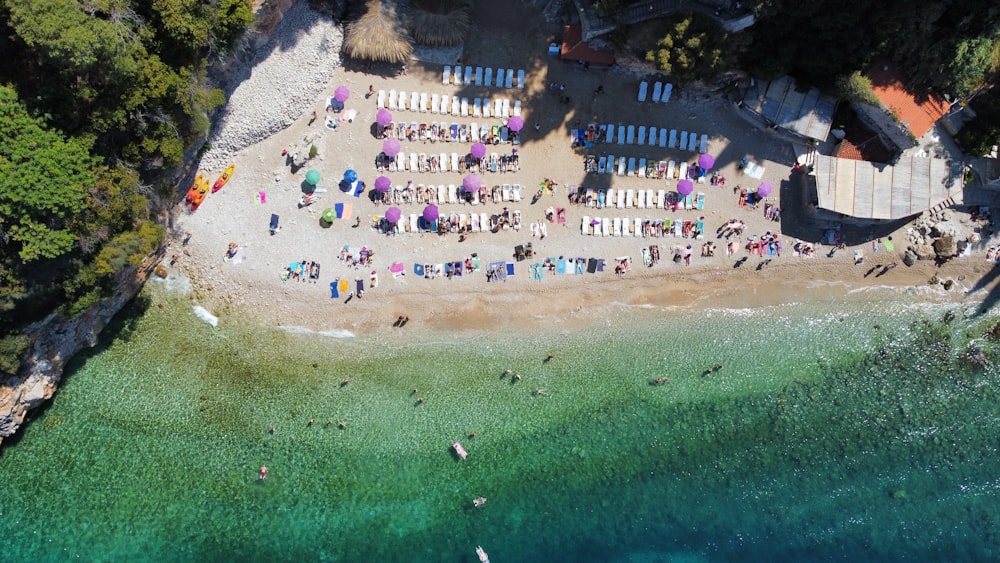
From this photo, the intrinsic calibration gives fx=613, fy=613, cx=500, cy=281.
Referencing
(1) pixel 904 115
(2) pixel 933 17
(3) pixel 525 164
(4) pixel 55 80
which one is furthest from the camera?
(3) pixel 525 164

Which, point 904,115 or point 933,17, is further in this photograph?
point 904,115

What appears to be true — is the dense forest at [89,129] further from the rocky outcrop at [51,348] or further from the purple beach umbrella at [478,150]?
the purple beach umbrella at [478,150]

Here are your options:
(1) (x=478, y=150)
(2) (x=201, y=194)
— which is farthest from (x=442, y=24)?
(2) (x=201, y=194)

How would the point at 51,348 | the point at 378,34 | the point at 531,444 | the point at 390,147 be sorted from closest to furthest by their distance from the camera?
the point at 51,348 → the point at 378,34 → the point at 390,147 → the point at 531,444

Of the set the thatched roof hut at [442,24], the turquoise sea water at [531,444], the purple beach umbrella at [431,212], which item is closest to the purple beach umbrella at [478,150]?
the purple beach umbrella at [431,212]

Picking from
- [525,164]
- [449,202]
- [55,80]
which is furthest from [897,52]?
[55,80]

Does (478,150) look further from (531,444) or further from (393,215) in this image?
(531,444)

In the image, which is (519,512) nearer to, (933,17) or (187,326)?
(187,326)
